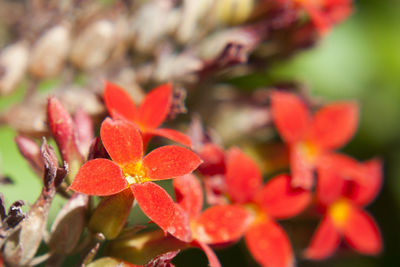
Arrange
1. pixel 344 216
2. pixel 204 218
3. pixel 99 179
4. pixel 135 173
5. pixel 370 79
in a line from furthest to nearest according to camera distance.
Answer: pixel 370 79 → pixel 344 216 → pixel 204 218 → pixel 135 173 → pixel 99 179

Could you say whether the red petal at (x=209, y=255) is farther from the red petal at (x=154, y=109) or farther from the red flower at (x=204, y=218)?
the red petal at (x=154, y=109)

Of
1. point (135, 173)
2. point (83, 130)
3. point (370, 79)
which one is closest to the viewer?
point (135, 173)

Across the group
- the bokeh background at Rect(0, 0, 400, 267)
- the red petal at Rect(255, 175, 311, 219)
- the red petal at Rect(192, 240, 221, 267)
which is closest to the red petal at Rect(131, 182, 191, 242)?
the red petal at Rect(192, 240, 221, 267)

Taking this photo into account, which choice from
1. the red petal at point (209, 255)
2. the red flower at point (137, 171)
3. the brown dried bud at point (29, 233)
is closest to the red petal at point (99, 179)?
the red flower at point (137, 171)

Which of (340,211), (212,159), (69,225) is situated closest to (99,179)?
(69,225)

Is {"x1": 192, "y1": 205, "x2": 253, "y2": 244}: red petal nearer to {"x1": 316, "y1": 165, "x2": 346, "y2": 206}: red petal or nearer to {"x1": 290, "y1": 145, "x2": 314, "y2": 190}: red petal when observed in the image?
{"x1": 290, "y1": 145, "x2": 314, "y2": 190}: red petal

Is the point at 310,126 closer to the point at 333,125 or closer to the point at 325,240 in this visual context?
the point at 333,125
